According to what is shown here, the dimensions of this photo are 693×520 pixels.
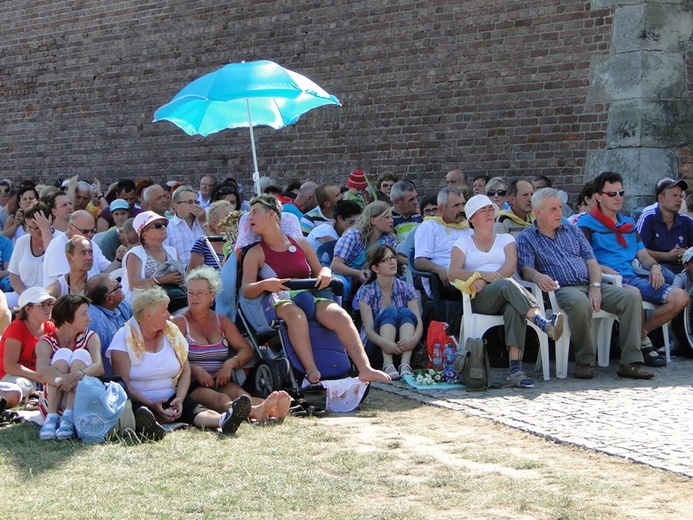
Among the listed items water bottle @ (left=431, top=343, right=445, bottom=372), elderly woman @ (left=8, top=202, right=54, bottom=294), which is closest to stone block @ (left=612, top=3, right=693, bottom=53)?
water bottle @ (left=431, top=343, right=445, bottom=372)

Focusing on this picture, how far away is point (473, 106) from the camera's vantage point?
12.4 m

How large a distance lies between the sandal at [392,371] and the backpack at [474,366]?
60 cm

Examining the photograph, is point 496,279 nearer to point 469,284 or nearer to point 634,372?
point 469,284

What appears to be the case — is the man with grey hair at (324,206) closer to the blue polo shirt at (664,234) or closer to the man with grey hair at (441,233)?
the man with grey hair at (441,233)

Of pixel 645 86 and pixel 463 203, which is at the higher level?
pixel 645 86

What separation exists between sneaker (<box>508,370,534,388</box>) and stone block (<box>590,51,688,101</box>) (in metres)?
4.12

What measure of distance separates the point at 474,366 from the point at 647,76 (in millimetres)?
4472

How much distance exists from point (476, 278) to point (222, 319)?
198 centimetres

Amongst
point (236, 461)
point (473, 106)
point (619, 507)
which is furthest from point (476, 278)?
point (473, 106)

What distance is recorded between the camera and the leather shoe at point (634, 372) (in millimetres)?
8328

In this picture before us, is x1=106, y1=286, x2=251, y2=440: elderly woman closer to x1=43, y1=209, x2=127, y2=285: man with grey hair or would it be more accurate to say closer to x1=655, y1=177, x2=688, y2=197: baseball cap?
x1=43, y1=209, x2=127, y2=285: man with grey hair

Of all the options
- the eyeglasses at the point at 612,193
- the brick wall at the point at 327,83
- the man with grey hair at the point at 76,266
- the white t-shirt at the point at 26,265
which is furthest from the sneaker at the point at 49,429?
the brick wall at the point at 327,83

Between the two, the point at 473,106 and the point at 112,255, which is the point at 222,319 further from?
the point at 473,106

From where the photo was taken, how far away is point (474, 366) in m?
7.92
